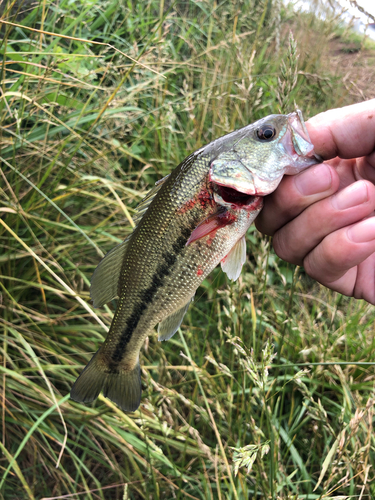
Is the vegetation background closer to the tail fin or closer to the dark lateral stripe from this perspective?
the tail fin

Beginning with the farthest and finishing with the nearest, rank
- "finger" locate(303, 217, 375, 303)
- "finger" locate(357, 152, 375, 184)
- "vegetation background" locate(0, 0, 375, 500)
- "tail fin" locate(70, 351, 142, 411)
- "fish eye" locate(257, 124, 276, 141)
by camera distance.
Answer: "vegetation background" locate(0, 0, 375, 500) < "finger" locate(357, 152, 375, 184) < "tail fin" locate(70, 351, 142, 411) < "finger" locate(303, 217, 375, 303) < "fish eye" locate(257, 124, 276, 141)

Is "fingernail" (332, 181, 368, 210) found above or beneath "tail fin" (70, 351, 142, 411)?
above

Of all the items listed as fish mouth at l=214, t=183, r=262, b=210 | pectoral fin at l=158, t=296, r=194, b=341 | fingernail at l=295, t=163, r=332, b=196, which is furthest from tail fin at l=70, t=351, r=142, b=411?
fingernail at l=295, t=163, r=332, b=196

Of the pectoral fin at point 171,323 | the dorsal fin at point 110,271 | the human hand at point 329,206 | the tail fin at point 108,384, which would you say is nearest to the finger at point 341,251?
the human hand at point 329,206

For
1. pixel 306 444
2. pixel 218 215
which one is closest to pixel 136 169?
pixel 218 215

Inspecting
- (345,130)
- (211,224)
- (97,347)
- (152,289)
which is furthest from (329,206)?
(97,347)

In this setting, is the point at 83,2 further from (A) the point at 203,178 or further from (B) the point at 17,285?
(A) the point at 203,178
